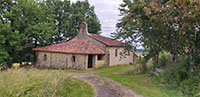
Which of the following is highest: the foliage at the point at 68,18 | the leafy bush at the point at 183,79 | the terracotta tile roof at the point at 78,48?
the foliage at the point at 68,18

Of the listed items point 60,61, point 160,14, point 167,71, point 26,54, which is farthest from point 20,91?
point 26,54

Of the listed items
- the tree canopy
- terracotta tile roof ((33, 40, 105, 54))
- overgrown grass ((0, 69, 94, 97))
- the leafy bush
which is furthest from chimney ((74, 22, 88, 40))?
overgrown grass ((0, 69, 94, 97))

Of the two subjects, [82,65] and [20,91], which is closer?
[20,91]

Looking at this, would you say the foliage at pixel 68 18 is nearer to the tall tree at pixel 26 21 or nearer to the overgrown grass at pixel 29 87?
the tall tree at pixel 26 21

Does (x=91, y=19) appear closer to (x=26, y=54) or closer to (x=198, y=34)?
(x=26, y=54)

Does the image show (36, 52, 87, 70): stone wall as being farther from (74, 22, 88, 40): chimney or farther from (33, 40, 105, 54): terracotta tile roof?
(74, 22, 88, 40): chimney

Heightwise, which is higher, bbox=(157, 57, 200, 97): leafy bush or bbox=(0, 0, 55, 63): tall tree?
bbox=(0, 0, 55, 63): tall tree

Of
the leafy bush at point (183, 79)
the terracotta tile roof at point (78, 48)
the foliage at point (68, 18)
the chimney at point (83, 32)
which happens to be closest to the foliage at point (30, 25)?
the foliage at point (68, 18)

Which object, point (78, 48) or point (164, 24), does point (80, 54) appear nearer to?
point (78, 48)

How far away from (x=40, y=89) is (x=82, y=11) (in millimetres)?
29969

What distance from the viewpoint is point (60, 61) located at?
24.4 meters

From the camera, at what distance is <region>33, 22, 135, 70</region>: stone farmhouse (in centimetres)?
2323

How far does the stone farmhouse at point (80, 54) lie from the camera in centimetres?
2323

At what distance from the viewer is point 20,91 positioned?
6.36 metres
